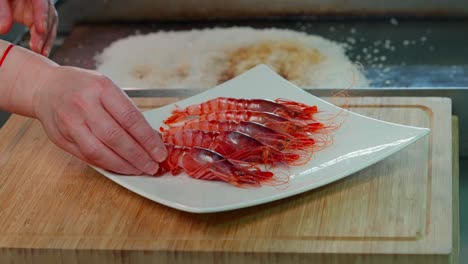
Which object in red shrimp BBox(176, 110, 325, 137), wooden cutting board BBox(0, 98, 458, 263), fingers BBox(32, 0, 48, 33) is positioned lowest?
wooden cutting board BBox(0, 98, 458, 263)

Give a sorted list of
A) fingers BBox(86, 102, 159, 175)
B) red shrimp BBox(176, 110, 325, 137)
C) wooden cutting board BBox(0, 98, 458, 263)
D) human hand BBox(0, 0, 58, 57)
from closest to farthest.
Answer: wooden cutting board BBox(0, 98, 458, 263) → fingers BBox(86, 102, 159, 175) → red shrimp BBox(176, 110, 325, 137) → human hand BBox(0, 0, 58, 57)

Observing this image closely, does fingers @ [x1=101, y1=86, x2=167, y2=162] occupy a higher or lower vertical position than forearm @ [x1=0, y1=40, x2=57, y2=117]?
lower

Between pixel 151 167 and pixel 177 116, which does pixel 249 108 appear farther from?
pixel 151 167

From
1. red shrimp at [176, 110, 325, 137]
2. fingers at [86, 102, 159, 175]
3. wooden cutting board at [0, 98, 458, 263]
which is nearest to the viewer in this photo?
wooden cutting board at [0, 98, 458, 263]

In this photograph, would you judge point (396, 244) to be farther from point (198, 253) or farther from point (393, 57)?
point (393, 57)

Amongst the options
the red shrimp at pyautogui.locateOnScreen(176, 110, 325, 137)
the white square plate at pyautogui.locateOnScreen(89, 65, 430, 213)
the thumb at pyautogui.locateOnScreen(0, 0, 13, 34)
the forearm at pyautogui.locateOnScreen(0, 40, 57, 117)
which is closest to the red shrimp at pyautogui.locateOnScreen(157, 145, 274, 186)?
the white square plate at pyautogui.locateOnScreen(89, 65, 430, 213)

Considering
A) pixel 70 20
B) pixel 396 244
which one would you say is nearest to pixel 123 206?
pixel 396 244

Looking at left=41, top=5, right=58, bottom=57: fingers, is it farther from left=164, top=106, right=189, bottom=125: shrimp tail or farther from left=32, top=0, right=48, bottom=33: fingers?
left=164, top=106, right=189, bottom=125: shrimp tail
